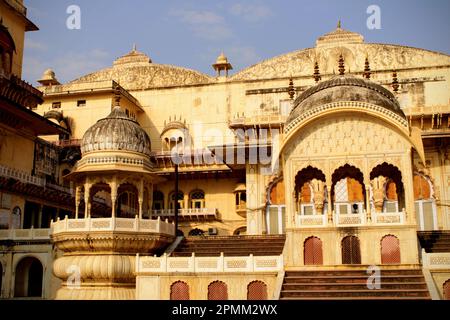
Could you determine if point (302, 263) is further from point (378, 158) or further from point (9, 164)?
point (9, 164)

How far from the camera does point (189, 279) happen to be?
21.0m

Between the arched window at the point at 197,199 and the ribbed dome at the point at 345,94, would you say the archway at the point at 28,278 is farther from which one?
the ribbed dome at the point at 345,94

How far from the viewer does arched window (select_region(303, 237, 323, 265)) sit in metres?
21.2

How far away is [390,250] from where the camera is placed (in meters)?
20.7

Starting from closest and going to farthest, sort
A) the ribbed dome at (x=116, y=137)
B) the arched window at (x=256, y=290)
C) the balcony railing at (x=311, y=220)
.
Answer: the arched window at (x=256, y=290)
the balcony railing at (x=311, y=220)
the ribbed dome at (x=116, y=137)

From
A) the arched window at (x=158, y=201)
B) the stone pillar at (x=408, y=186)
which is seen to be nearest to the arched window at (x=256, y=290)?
the stone pillar at (x=408, y=186)

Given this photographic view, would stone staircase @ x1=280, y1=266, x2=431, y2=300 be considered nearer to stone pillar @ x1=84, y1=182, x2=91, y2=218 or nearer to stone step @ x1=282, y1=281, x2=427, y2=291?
stone step @ x1=282, y1=281, x2=427, y2=291

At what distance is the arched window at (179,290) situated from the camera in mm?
21078

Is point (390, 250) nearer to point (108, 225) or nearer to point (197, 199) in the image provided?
point (108, 225)

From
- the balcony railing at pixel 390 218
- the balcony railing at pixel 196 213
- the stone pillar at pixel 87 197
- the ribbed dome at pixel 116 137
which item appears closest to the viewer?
the balcony railing at pixel 390 218

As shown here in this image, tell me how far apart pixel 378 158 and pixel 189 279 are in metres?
8.12

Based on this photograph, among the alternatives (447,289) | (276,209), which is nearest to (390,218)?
(447,289)

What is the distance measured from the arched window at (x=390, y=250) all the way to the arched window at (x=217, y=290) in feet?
18.4

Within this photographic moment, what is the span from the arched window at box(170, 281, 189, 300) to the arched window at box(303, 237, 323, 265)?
4392 mm
